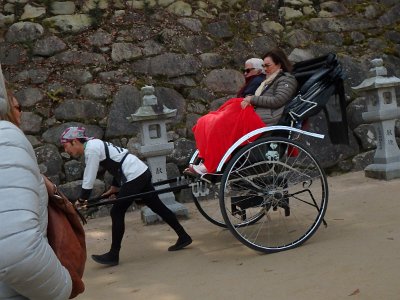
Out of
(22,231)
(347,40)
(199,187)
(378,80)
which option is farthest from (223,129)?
(347,40)

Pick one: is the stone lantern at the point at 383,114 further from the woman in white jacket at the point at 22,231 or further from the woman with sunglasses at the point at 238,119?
the woman in white jacket at the point at 22,231

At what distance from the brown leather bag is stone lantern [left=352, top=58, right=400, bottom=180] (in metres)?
5.28

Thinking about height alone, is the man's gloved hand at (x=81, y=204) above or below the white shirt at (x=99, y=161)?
below

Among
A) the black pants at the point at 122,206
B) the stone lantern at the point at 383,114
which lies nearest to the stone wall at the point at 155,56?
the stone lantern at the point at 383,114

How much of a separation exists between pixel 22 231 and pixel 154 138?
4.28 meters

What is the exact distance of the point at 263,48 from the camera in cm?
818

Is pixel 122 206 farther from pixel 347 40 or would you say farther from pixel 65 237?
pixel 347 40

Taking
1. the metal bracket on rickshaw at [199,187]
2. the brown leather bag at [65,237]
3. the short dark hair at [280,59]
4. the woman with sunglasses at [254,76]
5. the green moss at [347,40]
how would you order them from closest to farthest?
1. the brown leather bag at [65,237]
2. the metal bracket on rickshaw at [199,187]
3. the short dark hair at [280,59]
4. the woman with sunglasses at [254,76]
5. the green moss at [347,40]

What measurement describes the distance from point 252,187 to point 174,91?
12.3 feet

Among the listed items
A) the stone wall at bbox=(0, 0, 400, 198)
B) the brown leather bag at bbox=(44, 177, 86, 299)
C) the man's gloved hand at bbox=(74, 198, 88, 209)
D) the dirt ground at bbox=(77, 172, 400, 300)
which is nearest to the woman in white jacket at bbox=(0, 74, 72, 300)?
the brown leather bag at bbox=(44, 177, 86, 299)

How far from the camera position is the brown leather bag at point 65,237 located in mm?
1429

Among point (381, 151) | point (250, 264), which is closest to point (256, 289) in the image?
point (250, 264)

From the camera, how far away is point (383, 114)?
6129 millimetres

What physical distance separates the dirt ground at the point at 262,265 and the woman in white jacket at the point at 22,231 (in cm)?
187
